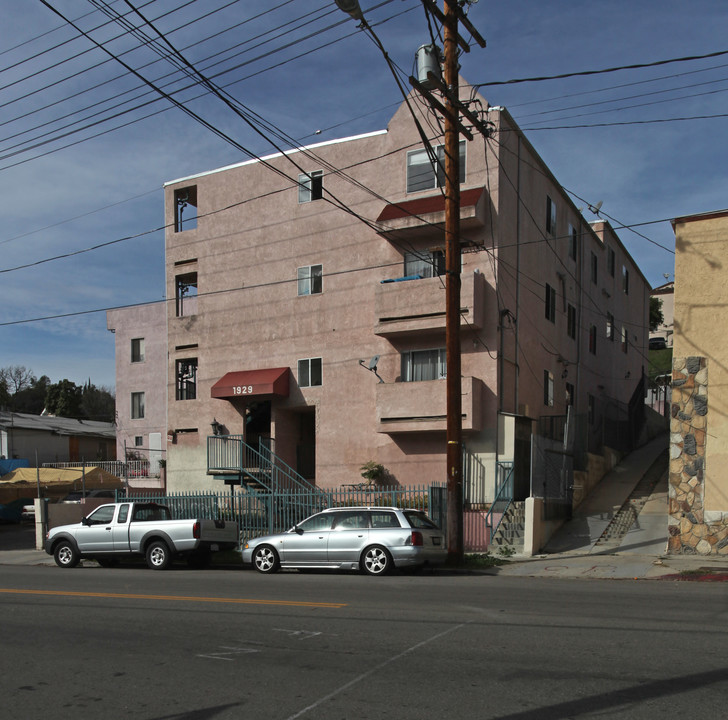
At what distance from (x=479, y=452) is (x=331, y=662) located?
16.6m

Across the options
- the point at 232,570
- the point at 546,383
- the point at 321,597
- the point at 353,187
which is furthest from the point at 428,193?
the point at 321,597

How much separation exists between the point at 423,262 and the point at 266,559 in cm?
1154

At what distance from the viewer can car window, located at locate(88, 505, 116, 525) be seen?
1992 centimetres

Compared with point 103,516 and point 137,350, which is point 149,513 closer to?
point 103,516

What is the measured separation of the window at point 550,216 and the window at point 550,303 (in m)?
2.05

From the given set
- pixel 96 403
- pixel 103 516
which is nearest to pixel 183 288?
pixel 103 516

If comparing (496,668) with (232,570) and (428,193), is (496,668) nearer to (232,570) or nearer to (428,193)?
(232,570)

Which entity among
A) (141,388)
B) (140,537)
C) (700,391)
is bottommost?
(140,537)

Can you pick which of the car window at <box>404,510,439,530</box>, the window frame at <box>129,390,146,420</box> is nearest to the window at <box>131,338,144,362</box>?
the window frame at <box>129,390,146,420</box>

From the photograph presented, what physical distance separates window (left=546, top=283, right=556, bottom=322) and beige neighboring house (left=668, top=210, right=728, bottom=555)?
10.1m

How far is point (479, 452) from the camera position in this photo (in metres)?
23.8

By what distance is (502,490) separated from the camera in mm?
22141

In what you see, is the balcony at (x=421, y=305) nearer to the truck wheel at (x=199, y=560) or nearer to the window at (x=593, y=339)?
the truck wheel at (x=199, y=560)

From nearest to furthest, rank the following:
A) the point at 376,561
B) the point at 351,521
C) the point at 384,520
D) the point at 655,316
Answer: the point at 376,561, the point at 384,520, the point at 351,521, the point at 655,316
